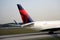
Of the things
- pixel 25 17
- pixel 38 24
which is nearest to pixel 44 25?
pixel 38 24

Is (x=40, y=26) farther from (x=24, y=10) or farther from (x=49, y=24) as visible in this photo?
(x=24, y=10)

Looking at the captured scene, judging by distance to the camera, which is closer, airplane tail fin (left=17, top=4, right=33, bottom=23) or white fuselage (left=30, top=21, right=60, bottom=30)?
white fuselage (left=30, top=21, right=60, bottom=30)

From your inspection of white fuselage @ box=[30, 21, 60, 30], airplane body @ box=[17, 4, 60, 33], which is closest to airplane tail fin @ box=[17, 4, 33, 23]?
airplane body @ box=[17, 4, 60, 33]

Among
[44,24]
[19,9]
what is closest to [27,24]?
[44,24]

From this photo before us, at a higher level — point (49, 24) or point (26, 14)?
point (26, 14)

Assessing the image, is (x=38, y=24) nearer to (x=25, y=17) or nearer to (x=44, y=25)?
(x=44, y=25)

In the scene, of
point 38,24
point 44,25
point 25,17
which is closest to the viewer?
point 44,25

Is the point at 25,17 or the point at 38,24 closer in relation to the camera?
the point at 38,24

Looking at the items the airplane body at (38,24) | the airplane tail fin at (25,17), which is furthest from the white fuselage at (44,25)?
the airplane tail fin at (25,17)

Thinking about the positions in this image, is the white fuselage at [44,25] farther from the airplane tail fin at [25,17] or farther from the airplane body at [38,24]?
the airplane tail fin at [25,17]

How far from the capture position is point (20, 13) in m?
34.8

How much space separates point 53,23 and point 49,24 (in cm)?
85

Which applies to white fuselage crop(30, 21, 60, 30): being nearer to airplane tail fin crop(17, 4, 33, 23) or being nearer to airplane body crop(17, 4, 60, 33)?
airplane body crop(17, 4, 60, 33)

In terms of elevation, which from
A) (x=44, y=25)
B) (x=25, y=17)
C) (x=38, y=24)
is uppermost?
(x=25, y=17)
